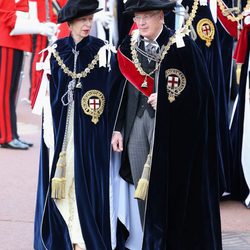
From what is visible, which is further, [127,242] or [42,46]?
[42,46]

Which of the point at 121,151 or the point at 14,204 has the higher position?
the point at 121,151

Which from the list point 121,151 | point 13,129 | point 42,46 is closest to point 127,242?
point 121,151

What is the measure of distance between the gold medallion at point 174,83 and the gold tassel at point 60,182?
0.84m

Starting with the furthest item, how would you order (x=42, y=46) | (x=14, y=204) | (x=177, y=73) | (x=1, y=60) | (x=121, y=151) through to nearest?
(x=42, y=46), (x=1, y=60), (x=14, y=204), (x=121, y=151), (x=177, y=73)

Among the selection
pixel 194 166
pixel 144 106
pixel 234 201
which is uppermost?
pixel 144 106

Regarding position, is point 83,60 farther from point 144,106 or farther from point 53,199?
point 53,199

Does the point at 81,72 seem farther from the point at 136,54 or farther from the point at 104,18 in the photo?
the point at 104,18

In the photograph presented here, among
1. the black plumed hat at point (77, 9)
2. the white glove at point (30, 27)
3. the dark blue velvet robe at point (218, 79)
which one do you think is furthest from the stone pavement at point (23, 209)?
the black plumed hat at point (77, 9)

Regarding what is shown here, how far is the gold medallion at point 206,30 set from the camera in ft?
22.4

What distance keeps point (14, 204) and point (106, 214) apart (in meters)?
1.91

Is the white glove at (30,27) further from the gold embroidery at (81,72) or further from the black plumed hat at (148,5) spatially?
the black plumed hat at (148,5)

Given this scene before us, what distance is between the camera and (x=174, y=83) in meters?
4.99

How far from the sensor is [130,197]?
5.52 metres

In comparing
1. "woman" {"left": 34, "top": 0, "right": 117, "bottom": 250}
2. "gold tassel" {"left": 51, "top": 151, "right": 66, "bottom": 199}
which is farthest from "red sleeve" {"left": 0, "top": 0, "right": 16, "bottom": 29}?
"gold tassel" {"left": 51, "top": 151, "right": 66, "bottom": 199}
